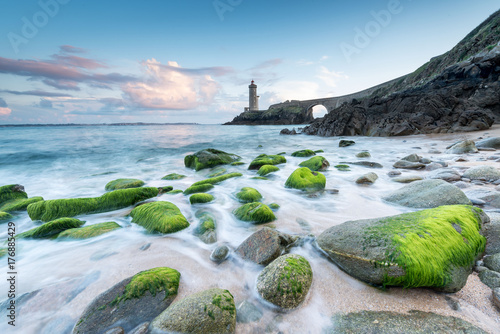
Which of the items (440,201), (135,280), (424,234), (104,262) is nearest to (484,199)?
(440,201)

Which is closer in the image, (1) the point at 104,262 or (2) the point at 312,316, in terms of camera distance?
(2) the point at 312,316

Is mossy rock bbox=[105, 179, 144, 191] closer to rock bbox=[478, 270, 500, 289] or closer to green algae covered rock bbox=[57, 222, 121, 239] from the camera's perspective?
green algae covered rock bbox=[57, 222, 121, 239]

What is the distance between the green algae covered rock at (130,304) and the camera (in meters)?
1.48

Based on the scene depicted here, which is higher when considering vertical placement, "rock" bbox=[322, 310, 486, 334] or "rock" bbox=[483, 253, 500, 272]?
"rock" bbox=[483, 253, 500, 272]

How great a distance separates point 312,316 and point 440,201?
8.63 ft

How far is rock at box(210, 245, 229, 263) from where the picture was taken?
2.30 metres

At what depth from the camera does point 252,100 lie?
3135 inches

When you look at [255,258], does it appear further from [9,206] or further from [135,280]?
[9,206]

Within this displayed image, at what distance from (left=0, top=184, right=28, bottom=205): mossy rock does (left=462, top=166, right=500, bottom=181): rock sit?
8.86 meters

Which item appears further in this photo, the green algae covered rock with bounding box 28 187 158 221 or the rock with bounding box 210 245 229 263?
the green algae covered rock with bounding box 28 187 158 221

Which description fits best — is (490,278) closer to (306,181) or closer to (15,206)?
(306,181)

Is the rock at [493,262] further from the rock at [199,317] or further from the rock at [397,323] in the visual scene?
the rock at [199,317]

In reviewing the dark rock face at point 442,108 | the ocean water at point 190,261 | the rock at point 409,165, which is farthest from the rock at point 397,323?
the dark rock face at point 442,108

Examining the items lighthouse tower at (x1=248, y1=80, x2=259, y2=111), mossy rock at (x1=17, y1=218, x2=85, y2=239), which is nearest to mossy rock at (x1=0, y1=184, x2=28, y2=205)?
mossy rock at (x1=17, y1=218, x2=85, y2=239)
